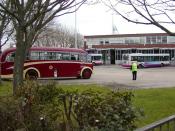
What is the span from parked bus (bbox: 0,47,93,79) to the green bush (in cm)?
2800

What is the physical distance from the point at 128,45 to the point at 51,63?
6281 centimetres

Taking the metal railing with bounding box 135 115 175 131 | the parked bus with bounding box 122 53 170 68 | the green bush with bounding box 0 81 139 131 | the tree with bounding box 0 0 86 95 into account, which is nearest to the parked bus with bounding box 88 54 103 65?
the parked bus with bounding box 122 53 170 68

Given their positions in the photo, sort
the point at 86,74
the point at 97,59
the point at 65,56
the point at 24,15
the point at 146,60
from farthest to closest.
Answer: the point at 97,59, the point at 146,60, the point at 86,74, the point at 65,56, the point at 24,15

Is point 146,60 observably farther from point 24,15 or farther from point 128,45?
point 24,15

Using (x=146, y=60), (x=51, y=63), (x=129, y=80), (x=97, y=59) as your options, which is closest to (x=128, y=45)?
(x=97, y=59)

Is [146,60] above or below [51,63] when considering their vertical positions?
below

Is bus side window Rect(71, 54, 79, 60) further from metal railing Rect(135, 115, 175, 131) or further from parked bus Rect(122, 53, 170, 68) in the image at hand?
parked bus Rect(122, 53, 170, 68)

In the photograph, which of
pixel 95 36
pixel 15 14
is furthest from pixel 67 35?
pixel 15 14

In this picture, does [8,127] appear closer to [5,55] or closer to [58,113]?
[58,113]

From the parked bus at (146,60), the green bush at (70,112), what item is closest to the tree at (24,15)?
the green bush at (70,112)

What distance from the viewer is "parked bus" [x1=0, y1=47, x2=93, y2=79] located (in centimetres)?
3597

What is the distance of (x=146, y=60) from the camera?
77.7m

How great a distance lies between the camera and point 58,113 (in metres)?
7.49

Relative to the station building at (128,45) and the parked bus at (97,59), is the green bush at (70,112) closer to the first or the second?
the parked bus at (97,59)
